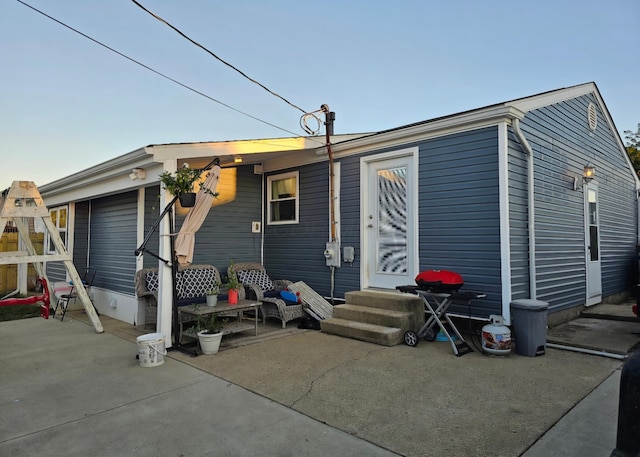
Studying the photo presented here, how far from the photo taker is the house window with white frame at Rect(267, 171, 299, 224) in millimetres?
7273

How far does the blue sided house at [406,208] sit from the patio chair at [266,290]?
14.9 inches

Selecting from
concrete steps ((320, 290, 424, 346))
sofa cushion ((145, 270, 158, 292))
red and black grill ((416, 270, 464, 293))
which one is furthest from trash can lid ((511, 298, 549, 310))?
sofa cushion ((145, 270, 158, 292))

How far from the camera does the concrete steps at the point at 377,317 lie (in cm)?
485

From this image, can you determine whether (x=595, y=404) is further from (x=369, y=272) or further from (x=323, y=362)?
(x=369, y=272)

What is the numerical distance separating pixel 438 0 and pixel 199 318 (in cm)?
709

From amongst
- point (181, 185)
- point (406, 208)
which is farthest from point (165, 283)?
point (406, 208)

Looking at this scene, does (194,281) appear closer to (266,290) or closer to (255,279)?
(255,279)

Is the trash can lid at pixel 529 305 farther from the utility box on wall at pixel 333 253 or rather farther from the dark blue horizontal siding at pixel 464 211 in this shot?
the utility box on wall at pixel 333 253

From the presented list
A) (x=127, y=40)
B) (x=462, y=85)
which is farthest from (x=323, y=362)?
(x=462, y=85)

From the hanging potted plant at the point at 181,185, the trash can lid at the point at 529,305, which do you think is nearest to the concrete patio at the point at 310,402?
the trash can lid at the point at 529,305

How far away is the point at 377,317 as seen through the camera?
5141 millimetres

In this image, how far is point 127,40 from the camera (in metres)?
5.79

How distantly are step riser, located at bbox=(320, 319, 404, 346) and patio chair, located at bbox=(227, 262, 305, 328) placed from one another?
1.90 feet

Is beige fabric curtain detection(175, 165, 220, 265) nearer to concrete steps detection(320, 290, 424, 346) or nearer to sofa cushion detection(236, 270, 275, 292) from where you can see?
sofa cushion detection(236, 270, 275, 292)
